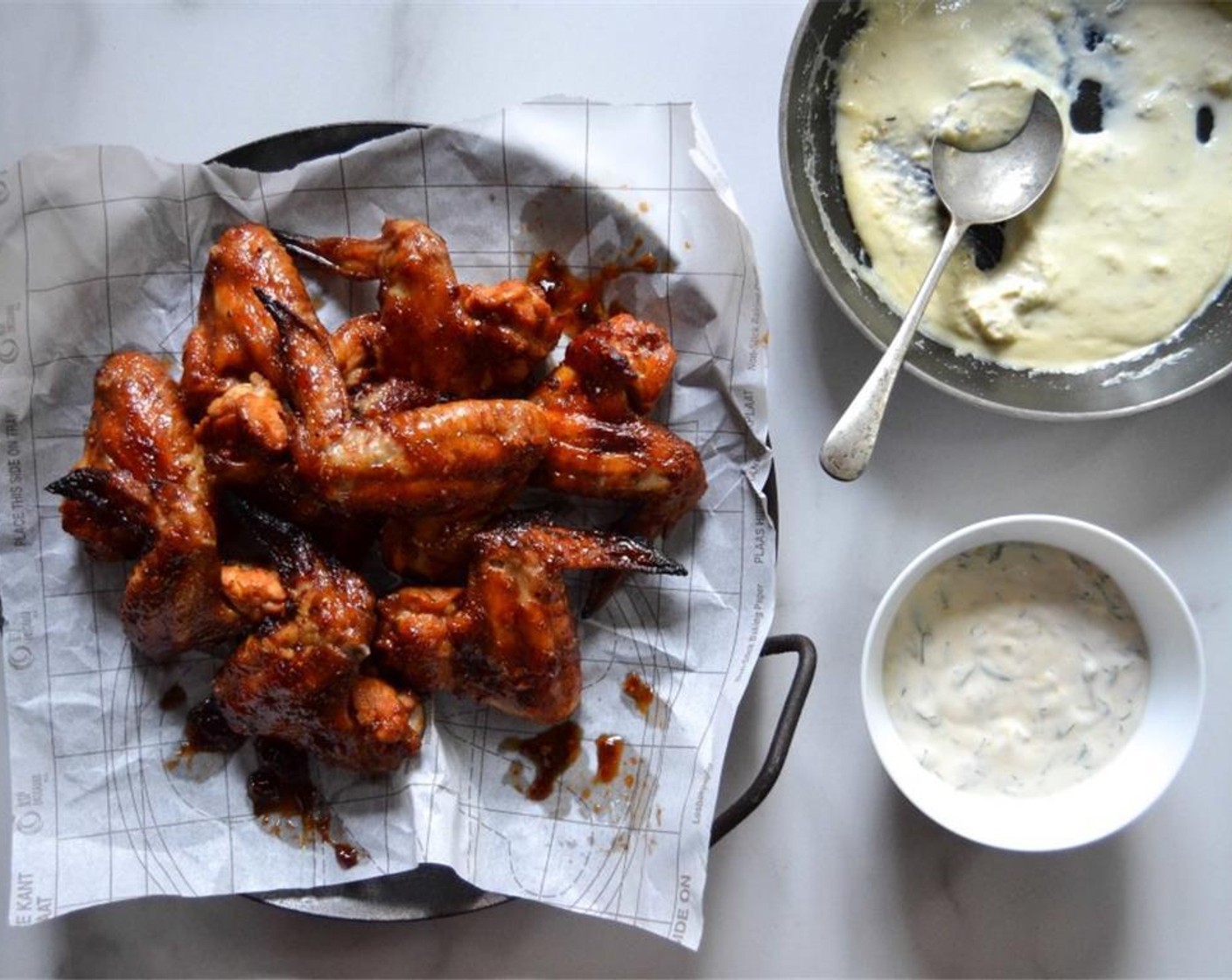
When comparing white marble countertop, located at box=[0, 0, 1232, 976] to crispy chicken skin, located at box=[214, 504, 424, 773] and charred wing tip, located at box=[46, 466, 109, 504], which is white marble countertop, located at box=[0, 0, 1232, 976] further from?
charred wing tip, located at box=[46, 466, 109, 504]

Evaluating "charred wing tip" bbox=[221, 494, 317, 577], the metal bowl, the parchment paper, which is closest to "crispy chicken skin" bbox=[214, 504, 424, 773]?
"charred wing tip" bbox=[221, 494, 317, 577]

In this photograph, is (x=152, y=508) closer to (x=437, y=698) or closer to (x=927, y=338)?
(x=437, y=698)

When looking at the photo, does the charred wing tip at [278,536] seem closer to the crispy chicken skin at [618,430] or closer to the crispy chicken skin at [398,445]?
the crispy chicken skin at [398,445]

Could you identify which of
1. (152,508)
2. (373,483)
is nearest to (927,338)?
(373,483)

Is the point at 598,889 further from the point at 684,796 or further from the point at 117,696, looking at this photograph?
the point at 117,696

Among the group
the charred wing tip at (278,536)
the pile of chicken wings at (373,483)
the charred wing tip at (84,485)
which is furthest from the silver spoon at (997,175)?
the charred wing tip at (84,485)

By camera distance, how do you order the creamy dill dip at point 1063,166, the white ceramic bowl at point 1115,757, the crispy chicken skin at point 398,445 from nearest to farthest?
the crispy chicken skin at point 398,445 → the white ceramic bowl at point 1115,757 → the creamy dill dip at point 1063,166
